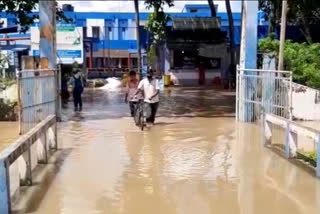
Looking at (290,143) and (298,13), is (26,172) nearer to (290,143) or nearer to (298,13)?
(290,143)

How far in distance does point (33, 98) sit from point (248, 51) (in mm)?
7744

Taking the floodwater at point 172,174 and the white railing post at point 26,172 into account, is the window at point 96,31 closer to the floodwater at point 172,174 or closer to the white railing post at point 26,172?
the floodwater at point 172,174

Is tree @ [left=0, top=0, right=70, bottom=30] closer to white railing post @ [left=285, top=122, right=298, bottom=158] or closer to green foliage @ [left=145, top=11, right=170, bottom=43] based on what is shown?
white railing post @ [left=285, top=122, right=298, bottom=158]

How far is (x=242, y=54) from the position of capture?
18.3 metres

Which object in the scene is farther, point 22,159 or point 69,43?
point 69,43

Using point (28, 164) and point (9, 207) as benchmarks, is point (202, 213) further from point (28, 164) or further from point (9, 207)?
point (28, 164)

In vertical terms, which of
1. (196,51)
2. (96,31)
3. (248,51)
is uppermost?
(96,31)

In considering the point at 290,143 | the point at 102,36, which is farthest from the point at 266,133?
the point at 102,36

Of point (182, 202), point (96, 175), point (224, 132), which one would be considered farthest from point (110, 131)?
point (182, 202)

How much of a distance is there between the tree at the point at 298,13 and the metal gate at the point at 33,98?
18532mm

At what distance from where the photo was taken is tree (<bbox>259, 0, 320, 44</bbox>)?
99.9ft

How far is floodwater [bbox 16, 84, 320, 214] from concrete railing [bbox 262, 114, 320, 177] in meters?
0.25

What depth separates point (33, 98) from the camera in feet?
42.3

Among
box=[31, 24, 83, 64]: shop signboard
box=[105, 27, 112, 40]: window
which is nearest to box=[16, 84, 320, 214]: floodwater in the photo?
box=[31, 24, 83, 64]: shop signboard
